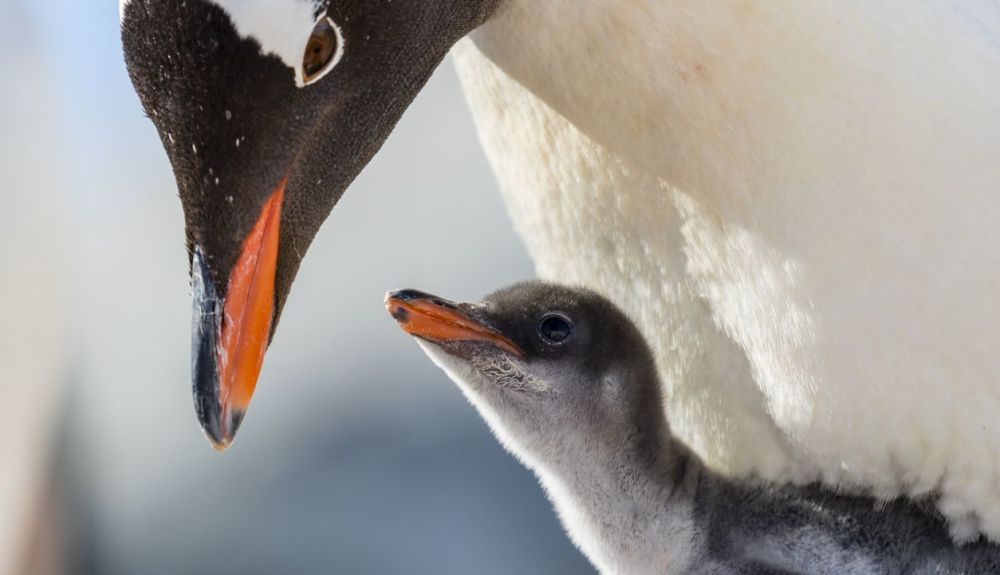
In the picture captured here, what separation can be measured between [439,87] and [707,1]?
1.34m

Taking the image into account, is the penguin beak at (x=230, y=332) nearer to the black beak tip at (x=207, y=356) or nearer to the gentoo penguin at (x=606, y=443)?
the black beak tip at (x=207, y=356)

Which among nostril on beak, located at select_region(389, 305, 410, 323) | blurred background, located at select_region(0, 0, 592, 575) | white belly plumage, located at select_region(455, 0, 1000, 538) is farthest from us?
blurred background, located at select_region(0, 0, 592, 575)

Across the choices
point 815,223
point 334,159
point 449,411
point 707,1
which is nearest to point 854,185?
point 815,223

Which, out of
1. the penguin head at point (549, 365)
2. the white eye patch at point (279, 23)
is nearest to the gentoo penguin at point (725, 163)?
the white eye patch at point (279, 23)

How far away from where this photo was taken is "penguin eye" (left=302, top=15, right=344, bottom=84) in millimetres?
717

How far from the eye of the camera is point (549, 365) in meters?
1.10

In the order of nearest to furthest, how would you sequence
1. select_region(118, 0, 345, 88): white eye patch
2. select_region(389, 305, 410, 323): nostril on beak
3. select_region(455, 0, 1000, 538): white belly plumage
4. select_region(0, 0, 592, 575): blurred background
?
select_region(118, 0, 345, 88): white eye patch, select_region(455, 0, 1000, 538): white belly plumage, select_region(389, 305, 410, 323): nostril on beak, select_region(0, 0, 592, 575): blurred background

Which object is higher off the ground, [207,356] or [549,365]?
[207,356]

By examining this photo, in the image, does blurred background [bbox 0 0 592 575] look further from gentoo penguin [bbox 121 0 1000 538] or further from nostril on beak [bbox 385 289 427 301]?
gentoo penguin [bbox 121 0 1000 538]

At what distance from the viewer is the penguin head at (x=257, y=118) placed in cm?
69

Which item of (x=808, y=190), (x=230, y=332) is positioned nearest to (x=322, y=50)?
(x=230, y=332)

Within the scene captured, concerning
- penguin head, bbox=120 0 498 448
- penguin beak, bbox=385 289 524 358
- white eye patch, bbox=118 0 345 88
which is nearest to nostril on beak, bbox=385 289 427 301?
penguin beak, bbox=385 289 524 358

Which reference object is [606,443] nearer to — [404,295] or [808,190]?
[404,295]

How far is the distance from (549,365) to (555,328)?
0.03 metres
